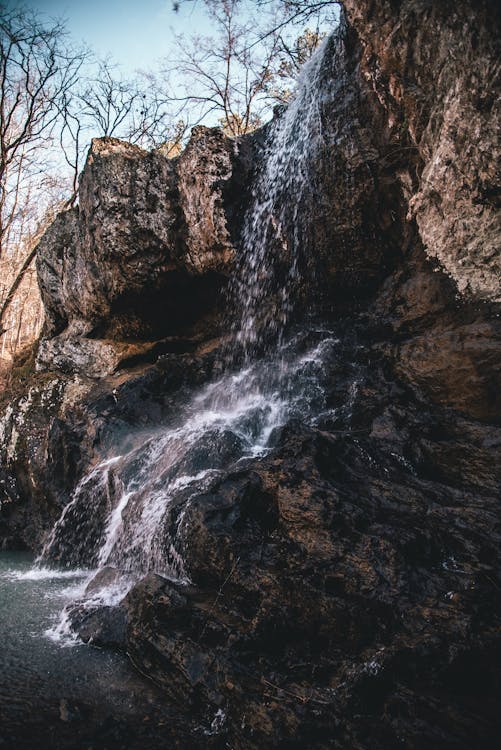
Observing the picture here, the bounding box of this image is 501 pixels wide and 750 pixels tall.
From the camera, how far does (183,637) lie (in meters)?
3.34

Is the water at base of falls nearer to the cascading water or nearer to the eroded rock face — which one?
the cascading water

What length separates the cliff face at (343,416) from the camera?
2750 mm

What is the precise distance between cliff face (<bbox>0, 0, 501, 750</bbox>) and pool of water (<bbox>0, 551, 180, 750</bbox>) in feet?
0.67

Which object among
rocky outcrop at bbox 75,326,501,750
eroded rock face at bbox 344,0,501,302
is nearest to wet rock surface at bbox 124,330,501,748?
rocky outcrop at bbox 75,326,501,750

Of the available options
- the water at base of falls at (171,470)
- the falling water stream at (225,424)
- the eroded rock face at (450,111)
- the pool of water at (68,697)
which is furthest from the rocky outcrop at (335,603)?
the eroded rock face at (450,111)

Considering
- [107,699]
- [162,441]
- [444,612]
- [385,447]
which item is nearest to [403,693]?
[444,612]

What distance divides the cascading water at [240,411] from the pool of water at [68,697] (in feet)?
2.82

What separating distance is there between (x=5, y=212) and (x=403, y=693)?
1944 centimetres

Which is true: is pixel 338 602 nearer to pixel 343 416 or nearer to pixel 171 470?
pixel 343 416

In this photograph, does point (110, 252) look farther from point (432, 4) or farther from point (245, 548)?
point (245, 548)

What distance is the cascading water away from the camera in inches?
211

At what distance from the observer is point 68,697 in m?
3.14

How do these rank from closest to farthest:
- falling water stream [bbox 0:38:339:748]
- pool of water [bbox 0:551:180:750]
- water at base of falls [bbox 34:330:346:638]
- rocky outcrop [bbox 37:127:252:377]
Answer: pool of water [bbox 0:551:180:750], water at base of falls [bbox 34:330:346:638], falling water stream [bbox 0:38:339:748], rocky outcrop [bbox 37:127:252:377]

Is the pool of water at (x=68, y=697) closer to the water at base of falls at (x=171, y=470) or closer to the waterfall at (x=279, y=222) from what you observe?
the water at base of falls at (x=171, y=470)
